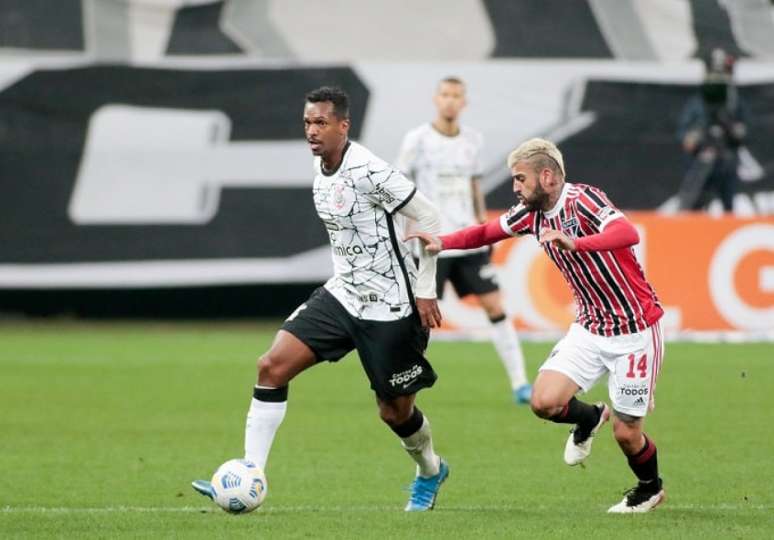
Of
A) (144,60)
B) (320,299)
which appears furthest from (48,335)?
(320,299)

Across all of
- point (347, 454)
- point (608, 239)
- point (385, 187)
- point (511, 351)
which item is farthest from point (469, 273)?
point (608, 239)

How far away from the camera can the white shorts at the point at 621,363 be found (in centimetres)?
772

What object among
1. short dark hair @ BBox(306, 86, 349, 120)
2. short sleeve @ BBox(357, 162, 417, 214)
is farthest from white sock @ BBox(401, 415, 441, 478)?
short dark hair @ BBox(306, 86, 349, 120)

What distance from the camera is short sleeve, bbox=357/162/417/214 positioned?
7.74 m

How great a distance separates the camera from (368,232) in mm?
7820

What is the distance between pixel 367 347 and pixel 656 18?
12952 mm

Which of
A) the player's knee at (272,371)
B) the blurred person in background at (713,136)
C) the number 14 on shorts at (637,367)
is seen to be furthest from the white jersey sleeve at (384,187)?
the blurred person in background at (713,136)

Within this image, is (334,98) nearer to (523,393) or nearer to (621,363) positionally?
(621,363)

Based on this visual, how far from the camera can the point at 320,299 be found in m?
7.97

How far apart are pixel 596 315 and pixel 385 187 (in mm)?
1214

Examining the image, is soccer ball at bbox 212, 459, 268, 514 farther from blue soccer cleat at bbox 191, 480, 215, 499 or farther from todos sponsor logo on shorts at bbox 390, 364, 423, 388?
todos sponsor logo on shorts at bbox 390, 364, 423, 388

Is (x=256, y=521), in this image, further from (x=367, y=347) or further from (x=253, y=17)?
(x=253, y=17)

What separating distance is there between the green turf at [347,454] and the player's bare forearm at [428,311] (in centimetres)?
94

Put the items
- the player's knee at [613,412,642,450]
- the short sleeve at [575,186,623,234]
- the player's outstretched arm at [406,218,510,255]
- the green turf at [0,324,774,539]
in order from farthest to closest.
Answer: the player's outstretched arm at [406,218,510,255], the player's knee at [613,412,642,450], the short sleeve at [575,186,623,234], the green turf at [0,324,774,539]
